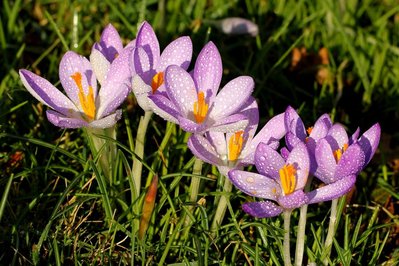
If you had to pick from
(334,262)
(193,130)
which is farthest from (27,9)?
(334,262)

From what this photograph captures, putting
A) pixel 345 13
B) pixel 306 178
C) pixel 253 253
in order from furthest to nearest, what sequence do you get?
pixel 345 13
pixel 253 253
pixel 306 178

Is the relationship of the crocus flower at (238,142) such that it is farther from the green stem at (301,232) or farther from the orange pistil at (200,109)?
the green stem at (301,232)

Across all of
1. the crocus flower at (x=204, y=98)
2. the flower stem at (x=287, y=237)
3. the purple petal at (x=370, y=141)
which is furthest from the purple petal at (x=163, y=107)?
Answer: the purple petal at (x=370, y=141)

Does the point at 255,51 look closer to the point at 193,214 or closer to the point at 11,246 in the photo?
the point at 193,214

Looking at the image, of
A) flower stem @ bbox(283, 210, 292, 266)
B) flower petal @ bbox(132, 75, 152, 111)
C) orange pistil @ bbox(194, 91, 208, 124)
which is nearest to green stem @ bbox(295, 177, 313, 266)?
flower stem @ bbox(283, 210, 292, 266)

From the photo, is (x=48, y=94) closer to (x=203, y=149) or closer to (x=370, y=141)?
(x=203, y=149)
